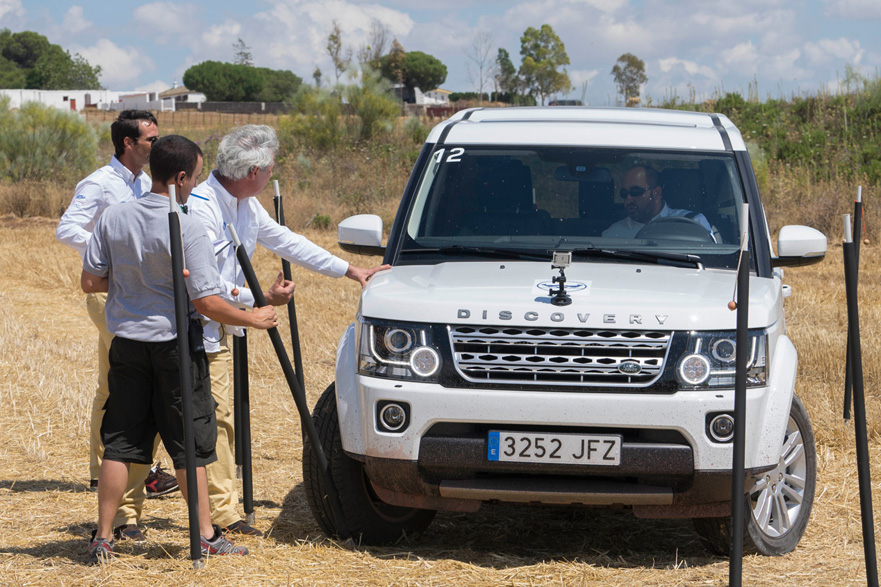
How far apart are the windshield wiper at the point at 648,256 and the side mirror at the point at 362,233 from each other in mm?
1083

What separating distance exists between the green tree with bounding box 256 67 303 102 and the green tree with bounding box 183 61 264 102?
0.86m

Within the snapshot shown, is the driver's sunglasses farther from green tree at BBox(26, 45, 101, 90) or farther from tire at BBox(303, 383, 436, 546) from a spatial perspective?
green tree at BBox(26, 45, 101, 90)

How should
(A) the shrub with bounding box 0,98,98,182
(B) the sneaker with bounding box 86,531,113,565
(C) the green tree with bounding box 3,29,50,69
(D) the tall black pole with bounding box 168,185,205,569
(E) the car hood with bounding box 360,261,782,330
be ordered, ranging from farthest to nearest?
(C) the green tree with bounding box 3,29,50,69, (A) the shrub with bounding box 0,98,98,182, (B) the sneaker with bounding box 86,531,113,565, (E) the car hood with bounding box 360,261,782,330, (D) the tall black pole with bounding box 168,185,205,569

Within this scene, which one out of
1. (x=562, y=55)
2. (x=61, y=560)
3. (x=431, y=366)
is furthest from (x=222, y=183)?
(x=562, y=55)

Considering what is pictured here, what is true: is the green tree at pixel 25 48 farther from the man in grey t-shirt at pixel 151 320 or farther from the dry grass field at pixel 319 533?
the man in grey t-shirt at pixel 151 320

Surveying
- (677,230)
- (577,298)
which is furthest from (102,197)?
(677,230)

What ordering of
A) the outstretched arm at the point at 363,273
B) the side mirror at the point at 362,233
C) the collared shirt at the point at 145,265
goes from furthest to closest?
the side mirror at the point at 362,233
the outstretched arm at the point at 363,273
the collared shirt at the point at 145,265

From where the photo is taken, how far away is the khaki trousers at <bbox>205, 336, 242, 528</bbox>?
194 inches

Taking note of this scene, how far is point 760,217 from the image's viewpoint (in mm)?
5223

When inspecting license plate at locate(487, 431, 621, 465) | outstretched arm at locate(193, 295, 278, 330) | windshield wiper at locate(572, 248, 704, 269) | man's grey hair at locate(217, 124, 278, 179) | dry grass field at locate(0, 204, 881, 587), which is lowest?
dry grass field at locate(0, 204, 881, 587)

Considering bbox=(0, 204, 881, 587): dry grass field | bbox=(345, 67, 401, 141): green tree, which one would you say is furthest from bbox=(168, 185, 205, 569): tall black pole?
bbox=(345, 67, 401, 141): green tree

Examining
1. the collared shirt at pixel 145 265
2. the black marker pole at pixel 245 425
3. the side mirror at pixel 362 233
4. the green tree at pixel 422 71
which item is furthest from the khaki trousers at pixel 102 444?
the green tree at pixel 422 71

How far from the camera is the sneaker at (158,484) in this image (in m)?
5.82

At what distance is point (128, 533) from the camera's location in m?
4.97
